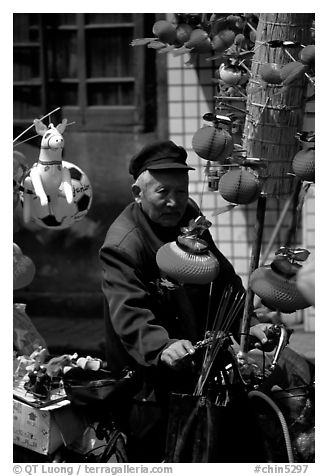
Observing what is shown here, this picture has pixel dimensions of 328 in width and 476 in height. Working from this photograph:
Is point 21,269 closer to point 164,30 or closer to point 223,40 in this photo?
point 164,30

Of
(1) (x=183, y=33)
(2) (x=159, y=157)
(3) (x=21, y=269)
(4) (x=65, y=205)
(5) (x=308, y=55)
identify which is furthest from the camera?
(3) (x=21, y=269)

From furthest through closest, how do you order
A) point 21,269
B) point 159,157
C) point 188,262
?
point 21,269, point 159,157, point 188,262

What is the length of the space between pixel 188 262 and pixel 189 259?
0.02 metres

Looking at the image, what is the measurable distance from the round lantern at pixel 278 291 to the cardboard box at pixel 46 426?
1.18m

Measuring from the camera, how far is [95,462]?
14.7 feet

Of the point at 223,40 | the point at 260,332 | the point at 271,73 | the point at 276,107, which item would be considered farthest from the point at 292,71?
the point at 260,332

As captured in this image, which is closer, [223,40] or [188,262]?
[188,262]

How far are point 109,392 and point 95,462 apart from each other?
0.34 meters

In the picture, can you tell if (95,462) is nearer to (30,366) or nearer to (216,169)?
(30,366)

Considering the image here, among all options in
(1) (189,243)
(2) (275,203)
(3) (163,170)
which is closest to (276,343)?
(1) (189,243)

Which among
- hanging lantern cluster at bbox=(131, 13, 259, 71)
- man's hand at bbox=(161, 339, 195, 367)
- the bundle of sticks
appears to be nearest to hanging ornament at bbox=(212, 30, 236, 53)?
hanging lantern cluster at bbox=(131, 13, 259, 71)

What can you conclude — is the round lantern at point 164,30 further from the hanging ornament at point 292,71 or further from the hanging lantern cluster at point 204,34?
the hanging ornament at point 292,71

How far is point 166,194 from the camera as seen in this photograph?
4422mm

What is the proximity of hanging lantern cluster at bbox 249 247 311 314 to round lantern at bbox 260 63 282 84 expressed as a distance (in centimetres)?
73
